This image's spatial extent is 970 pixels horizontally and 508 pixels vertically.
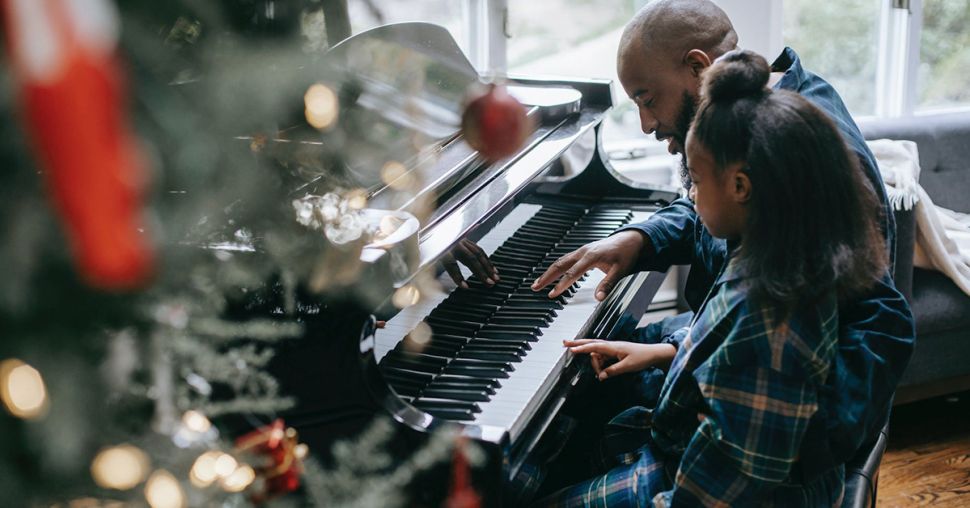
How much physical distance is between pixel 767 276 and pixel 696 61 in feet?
2.16

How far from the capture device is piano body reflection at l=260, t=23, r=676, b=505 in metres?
1.25

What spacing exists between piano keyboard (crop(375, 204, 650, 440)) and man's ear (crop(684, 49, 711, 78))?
0.45 metres

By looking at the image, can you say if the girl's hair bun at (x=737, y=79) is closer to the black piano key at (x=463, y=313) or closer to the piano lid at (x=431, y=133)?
the piano lid at (x=431, y=133)

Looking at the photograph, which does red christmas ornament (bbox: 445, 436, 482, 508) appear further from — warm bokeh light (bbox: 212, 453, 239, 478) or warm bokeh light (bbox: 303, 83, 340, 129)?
warm bokeh light (bbox: 303, 83, 340, 129)

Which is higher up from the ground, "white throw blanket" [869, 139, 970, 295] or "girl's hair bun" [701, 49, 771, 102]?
"girl's hair bun" [701, 49, 771, 102]

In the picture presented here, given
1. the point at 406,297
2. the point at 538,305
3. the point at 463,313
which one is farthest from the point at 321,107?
the point at 538,305

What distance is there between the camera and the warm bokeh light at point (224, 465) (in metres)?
0.94

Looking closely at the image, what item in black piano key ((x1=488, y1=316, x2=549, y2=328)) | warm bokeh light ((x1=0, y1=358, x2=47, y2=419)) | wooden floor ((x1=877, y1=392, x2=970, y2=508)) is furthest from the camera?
wooden floor ((x1=877, y1=392, x2=970, y2=508))

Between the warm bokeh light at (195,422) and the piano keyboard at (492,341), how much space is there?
0.45 m

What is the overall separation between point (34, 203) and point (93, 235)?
0.11 m

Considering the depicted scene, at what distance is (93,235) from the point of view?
0.58 meters

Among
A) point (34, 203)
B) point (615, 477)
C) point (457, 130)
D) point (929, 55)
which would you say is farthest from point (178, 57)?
point (929, 55)

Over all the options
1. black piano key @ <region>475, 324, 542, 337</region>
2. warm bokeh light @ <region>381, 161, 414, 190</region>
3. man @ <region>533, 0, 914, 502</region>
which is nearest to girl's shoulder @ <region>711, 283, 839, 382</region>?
man @ <region>533, 0, 914, 502</region>

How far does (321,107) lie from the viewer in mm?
921
